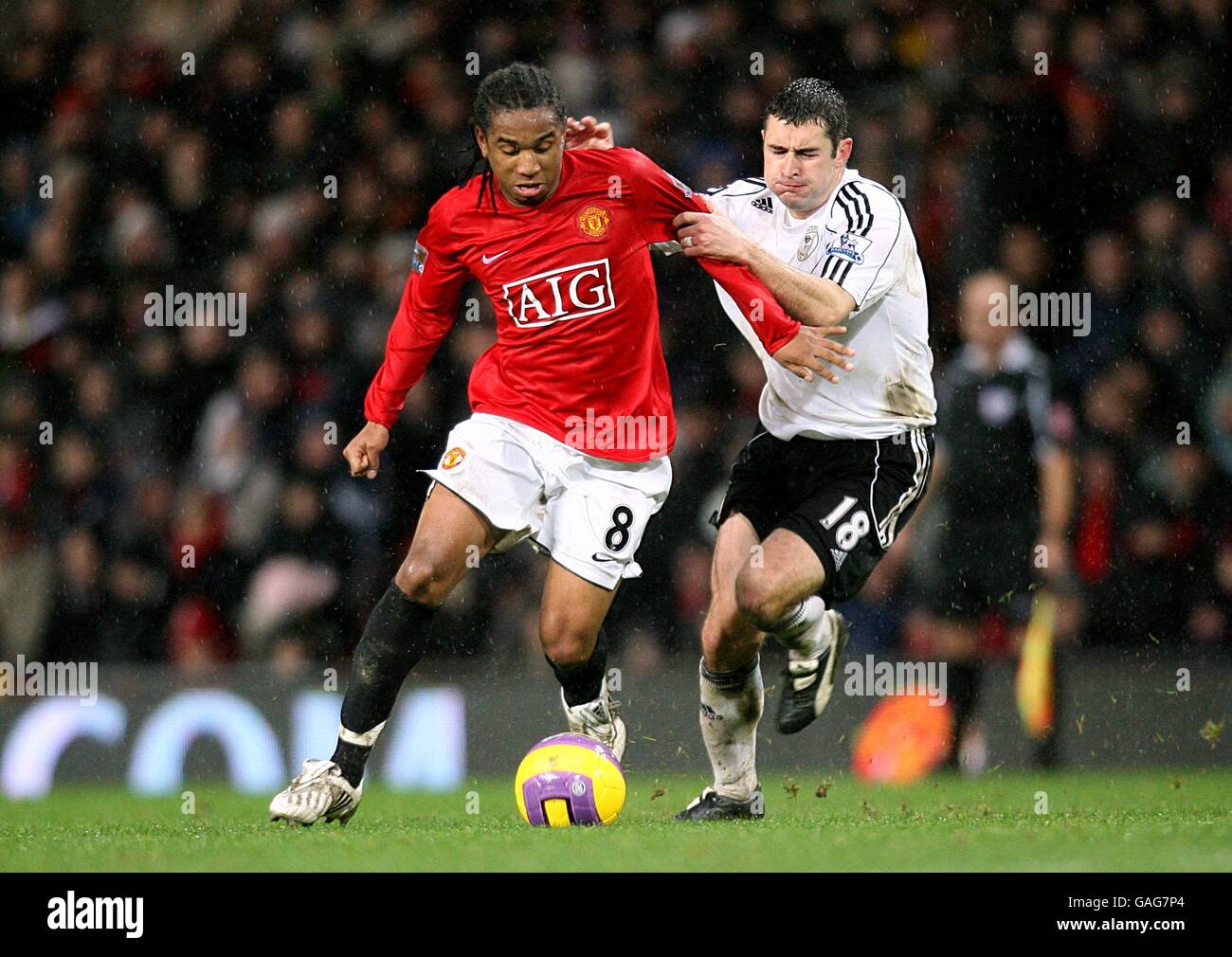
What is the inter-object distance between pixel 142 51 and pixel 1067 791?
6.48 m

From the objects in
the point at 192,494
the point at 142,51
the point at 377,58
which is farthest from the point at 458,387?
the point at 142,51

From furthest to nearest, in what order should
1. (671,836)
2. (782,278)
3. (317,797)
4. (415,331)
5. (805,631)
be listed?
(805,631), (415,331), (782,278), (317,797), (671,836)

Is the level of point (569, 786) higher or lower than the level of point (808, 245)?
lower

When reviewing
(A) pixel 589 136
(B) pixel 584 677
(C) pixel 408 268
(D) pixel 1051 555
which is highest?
(C) pixel 408 268

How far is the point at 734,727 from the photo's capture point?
18.5ft

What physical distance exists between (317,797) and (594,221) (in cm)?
188

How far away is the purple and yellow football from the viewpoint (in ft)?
16.7

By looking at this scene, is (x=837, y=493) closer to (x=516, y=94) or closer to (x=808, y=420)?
(x=808, y=420)

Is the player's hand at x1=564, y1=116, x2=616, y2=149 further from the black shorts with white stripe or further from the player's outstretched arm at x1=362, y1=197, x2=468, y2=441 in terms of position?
the black shorts with white stripe

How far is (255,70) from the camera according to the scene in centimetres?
963

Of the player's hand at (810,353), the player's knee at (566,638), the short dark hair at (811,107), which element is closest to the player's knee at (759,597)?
the player's knee at (566,638)

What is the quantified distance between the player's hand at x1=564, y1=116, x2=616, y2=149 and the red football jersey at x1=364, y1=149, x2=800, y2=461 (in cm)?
4

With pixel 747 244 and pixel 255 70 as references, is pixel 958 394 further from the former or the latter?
pixel 255 70

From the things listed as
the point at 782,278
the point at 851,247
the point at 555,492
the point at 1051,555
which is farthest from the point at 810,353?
the point at 1051,555
